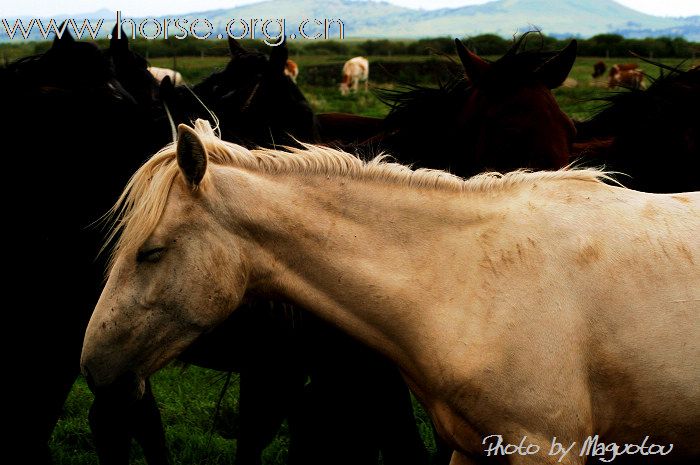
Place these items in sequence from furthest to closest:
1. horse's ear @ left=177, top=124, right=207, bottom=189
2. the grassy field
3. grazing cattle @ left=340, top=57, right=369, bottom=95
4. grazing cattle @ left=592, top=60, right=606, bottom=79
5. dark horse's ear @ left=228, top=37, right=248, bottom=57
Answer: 1. grazing cattle @ left=592, top=60, right=606, bottom=79
2. grazing cattle @ left=340, top=57, right=369, bottom=95
3. dark horse's ear @ left=228, top=37, right=248, bottom=57
4. the grassy field
5. horse's ear @ left=177, top=124, right=207, bottom=189

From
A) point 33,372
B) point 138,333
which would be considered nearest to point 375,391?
point 138,333

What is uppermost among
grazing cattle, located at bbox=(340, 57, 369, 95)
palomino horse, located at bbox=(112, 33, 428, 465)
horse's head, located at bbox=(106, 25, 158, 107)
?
horse's head, located at bbox=(106, 25, 158, 107)

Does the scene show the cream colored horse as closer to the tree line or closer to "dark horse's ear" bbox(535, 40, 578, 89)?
"dark horse's ear" bbox(535, 40, 578, 89)

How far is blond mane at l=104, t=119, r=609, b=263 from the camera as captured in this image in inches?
97.9

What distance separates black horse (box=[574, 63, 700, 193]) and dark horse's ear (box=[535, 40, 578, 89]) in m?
0.42

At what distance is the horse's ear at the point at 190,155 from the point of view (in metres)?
2.33

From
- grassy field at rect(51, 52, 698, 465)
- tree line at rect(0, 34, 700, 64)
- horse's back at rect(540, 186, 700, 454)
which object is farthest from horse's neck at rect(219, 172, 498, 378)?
tree line at rect(0, 34, 700, 64)

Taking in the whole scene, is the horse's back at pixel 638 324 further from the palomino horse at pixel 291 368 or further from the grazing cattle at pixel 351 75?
the grazing cattle at pixel 351 75

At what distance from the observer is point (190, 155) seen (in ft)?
7.78

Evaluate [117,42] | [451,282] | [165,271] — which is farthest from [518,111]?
[117,42]

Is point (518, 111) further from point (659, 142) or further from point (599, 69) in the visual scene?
point (599, 69)

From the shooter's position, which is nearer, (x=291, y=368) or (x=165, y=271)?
(x=165, y=271)

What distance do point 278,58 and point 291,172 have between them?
1.62m

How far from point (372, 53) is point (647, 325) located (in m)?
40.5
